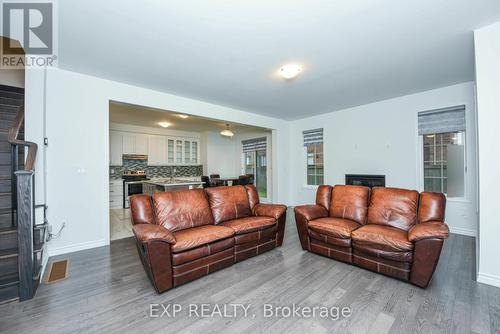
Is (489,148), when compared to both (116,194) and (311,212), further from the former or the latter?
(116,194)

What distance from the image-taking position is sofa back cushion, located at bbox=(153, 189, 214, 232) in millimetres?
2625

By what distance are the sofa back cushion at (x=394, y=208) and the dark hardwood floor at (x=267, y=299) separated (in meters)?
0.64

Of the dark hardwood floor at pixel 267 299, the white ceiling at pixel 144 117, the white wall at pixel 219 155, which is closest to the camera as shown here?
the dark hardwood floor at pixel 267 299

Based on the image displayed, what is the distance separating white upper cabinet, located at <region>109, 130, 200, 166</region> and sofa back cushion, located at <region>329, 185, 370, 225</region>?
6.15 meters

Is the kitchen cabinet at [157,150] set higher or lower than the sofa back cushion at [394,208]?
higher

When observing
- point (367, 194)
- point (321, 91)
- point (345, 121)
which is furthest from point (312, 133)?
point (367, 194)

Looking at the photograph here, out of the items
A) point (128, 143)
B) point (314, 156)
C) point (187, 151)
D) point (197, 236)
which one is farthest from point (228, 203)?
point (187, 151)

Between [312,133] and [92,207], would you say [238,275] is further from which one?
[312,133]

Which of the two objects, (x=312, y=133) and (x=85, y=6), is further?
(x=312, y=133)

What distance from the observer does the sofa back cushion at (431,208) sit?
8.11ft

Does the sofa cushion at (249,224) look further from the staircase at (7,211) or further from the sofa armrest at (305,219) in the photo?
the staircase at (7,211)

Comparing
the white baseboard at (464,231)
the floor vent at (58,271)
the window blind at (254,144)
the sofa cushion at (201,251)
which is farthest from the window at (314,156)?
the floor vent at (58,271)

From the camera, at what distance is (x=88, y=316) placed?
1757mm

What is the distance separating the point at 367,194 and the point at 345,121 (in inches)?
108
